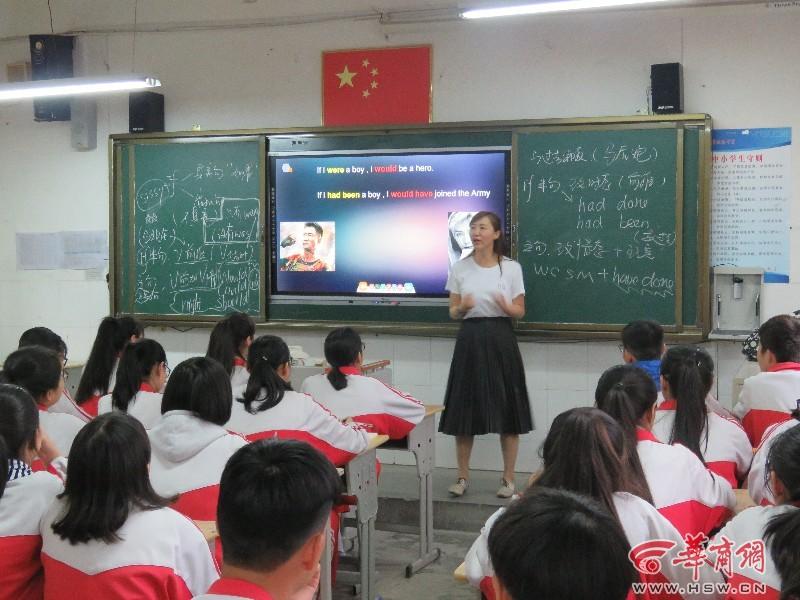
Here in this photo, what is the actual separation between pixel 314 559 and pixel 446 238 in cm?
472

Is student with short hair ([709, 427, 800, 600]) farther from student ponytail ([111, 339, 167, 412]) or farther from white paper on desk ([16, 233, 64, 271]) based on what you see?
white paper on desk ([16, 233, 64, 271])

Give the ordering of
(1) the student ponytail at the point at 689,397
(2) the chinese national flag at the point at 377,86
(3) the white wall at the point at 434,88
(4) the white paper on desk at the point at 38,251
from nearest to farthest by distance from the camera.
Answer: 1. (1) the student ponytail at the point at 689,397
2. (3) the white wall at the point at 434,88
3. (2) the chinese national flag at the point at 377,86
4. (4) the white paper on desk at the point at 38,251

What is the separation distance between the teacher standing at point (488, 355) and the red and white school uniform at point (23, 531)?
350 centimetres

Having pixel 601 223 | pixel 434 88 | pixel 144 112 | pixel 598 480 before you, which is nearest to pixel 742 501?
pixel 598 480

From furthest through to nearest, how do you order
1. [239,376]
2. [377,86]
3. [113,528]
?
[377,86] < [239,376] < [113,528]

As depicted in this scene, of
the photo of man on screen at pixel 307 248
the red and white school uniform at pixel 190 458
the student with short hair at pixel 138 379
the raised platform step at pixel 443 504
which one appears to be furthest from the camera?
the photo of man on screen at pixel 307 248

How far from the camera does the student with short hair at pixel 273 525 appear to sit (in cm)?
153

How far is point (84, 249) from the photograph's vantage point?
23.9 ft

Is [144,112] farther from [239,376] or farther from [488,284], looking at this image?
[239,376]

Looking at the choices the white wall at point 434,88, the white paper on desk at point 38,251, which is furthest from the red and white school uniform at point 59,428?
the white paper on desk at point 38,251

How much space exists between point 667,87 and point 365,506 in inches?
119

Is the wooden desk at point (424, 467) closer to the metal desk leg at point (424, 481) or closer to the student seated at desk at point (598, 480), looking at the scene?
the metal desk leg at point (424, 481)

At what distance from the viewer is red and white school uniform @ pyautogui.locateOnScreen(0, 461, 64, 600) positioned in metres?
2.27

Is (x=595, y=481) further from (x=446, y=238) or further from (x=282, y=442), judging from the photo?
(x=446, y=238)
